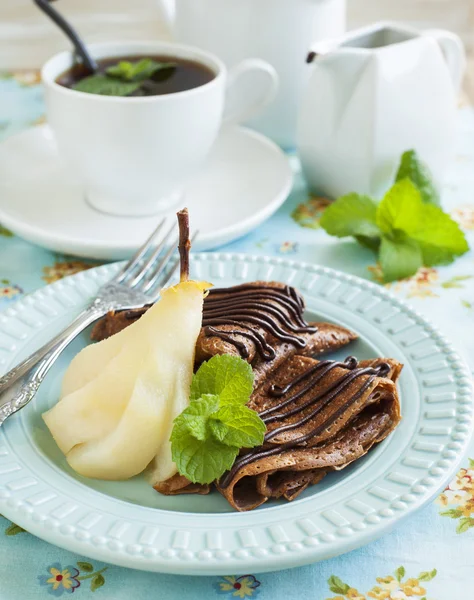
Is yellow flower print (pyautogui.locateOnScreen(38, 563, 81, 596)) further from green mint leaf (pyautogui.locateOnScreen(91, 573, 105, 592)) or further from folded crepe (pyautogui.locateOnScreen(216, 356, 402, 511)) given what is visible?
folded crepe (pyautogui.locateOnScreen(216, 356, 402, 511))

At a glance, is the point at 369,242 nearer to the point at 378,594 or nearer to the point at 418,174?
the point at 418,174

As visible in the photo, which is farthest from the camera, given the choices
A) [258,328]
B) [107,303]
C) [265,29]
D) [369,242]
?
[265,29]

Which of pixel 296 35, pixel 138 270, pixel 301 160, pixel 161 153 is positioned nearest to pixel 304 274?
pixel 138 270

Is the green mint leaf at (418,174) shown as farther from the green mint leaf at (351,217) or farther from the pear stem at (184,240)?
the pear stem at (184,240)

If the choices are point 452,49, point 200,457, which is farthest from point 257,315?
point 452,49

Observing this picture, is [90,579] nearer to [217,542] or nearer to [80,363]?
[217,542]

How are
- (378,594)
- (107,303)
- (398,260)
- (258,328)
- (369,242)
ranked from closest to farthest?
(378,594) → (258,328) → (107,303) → (398,260) → (369,242)

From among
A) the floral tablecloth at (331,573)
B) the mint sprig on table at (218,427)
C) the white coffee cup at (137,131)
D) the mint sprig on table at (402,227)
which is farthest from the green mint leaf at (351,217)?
the mint sprig on table at (218,427)

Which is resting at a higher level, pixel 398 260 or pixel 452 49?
pixel 452 49
